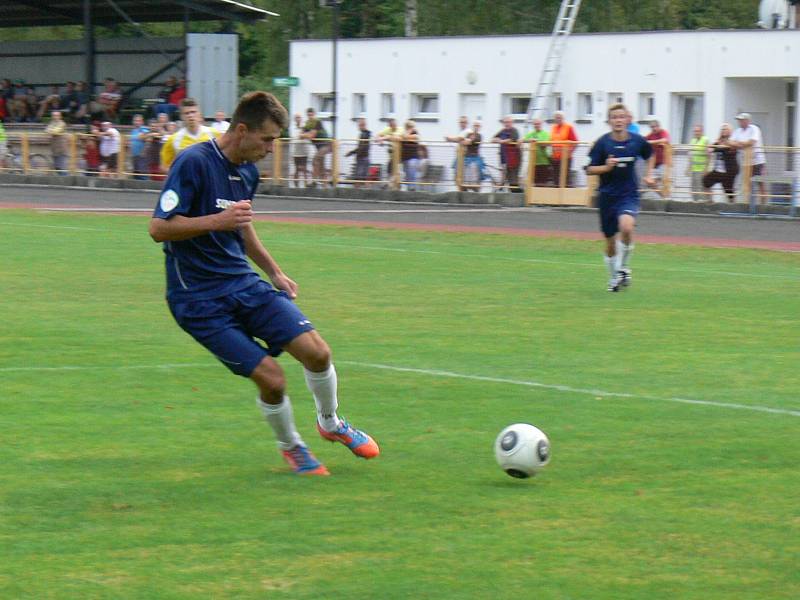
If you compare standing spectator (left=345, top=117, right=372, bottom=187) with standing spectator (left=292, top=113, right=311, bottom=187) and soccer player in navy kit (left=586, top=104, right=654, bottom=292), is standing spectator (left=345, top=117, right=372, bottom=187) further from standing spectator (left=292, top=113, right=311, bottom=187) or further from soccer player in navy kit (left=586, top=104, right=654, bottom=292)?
soccer player in navy kit (left=586, top=104, right=654, bottom=292)

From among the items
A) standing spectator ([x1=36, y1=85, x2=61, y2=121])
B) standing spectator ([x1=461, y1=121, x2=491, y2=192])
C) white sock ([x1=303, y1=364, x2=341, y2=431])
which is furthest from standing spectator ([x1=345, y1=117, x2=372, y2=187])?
white sock ([x1=303, y1=364, x2=341, y2=431])

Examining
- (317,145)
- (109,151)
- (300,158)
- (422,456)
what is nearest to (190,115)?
(422,456)

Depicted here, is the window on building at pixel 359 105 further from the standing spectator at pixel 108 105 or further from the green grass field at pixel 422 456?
the green grass field at pixel 422 456

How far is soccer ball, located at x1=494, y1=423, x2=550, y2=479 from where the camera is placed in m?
6.67

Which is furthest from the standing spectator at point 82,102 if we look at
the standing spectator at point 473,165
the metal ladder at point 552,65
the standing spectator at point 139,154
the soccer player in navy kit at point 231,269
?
the soccer player in navy kit at point 231,269

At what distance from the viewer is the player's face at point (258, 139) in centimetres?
654

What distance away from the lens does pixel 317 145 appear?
33406mm

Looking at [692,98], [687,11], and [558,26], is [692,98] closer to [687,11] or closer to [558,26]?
[558,26]

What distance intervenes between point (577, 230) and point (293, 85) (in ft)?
54.3

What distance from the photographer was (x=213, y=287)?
665cm

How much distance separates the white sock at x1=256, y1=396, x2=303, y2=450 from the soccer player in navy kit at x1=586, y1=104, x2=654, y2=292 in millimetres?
8897

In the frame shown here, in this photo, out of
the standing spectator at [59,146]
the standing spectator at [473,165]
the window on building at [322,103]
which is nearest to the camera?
the standing spectator at [473,165]

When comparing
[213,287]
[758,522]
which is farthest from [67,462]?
[758,522]

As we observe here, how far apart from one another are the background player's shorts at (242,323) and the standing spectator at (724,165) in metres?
22.0
